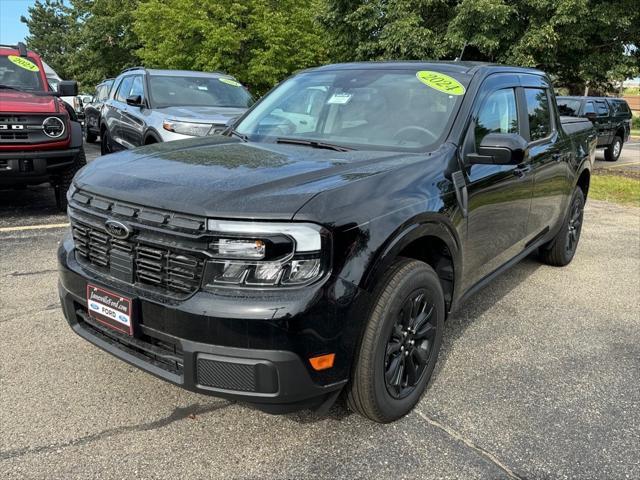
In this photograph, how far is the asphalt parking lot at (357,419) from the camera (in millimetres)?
2426

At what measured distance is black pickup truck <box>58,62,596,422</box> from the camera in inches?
85.0

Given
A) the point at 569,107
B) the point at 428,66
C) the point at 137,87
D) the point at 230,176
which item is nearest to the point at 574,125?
the point at 428,66

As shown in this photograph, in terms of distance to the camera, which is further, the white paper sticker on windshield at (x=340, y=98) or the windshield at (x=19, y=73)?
the windshield at (x=19, y=73)

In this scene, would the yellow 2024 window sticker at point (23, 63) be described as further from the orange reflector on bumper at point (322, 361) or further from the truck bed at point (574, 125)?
the orange reflector on bumper at point (322, 361)

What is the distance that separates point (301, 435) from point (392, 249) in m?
0.99

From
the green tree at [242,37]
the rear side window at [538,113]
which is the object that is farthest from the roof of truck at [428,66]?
the green tree at [242,37]

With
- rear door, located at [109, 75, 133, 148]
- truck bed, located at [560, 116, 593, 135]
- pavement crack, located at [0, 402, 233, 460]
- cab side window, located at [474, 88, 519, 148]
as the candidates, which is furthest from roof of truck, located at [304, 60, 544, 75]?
rear door, located at [109, 75, 133, 148]

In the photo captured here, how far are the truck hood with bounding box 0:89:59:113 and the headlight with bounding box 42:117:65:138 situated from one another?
0.35ft

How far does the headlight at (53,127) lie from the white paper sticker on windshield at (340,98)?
404 centimetres

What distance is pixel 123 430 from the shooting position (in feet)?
8.58

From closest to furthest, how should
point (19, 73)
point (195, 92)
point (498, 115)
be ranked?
1. point (498, 115)
2. point (19, 73)
3. point (195, 92)

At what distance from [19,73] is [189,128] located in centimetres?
229

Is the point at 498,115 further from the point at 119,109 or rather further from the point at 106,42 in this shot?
the point at 106,42

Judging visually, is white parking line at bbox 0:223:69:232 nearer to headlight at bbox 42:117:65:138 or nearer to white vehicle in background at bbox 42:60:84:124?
headlight at bbox 42:117:65:138
